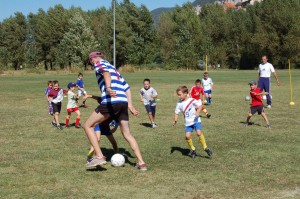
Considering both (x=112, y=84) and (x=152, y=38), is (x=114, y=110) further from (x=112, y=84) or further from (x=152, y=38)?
(x=152, y=38)

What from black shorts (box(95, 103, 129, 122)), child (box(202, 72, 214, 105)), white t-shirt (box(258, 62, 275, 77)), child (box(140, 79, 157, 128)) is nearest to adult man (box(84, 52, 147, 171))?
black shorts (box(95, 103, 129, 122))

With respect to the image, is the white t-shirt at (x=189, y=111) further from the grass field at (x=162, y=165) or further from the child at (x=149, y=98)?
the child at (x=149, y=98)

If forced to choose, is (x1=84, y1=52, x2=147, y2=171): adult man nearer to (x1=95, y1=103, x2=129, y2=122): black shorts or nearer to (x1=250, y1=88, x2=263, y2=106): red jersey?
(x1=95, y1=103, x2=129, y2=122): black shorts

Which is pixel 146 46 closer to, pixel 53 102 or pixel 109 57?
pixel 109 57

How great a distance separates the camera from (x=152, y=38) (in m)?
89.5

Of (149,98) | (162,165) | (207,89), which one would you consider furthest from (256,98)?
(207,89)

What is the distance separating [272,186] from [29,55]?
86.2m

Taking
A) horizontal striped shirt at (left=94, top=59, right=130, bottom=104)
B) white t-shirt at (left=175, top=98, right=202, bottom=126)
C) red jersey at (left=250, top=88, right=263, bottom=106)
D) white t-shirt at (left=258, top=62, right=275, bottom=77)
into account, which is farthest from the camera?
white t-shirt at (left=258, top=62, right=275, bottom=77)

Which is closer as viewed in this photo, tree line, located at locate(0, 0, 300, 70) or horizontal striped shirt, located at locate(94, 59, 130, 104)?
horizontal striped shirt, located at locate(94, 59, 130, 104)

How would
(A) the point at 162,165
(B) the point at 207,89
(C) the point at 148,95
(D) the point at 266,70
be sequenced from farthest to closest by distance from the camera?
(B) the point at 207,89
(D) the point at 266,70
(C) the point at 148,95
(A) the point at 162,165

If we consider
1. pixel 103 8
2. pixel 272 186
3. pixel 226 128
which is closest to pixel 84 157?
pixel 272 186

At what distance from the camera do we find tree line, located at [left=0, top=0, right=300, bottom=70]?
8425 centimetres

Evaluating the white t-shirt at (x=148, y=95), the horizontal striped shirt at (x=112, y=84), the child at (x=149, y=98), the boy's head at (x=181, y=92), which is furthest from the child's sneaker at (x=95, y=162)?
the white t-shirt at (x=148, y=95)

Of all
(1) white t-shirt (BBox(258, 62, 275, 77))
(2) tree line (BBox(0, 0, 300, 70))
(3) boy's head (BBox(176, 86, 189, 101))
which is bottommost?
(3) boy's head (BBox(176, 86, 189, 101))
